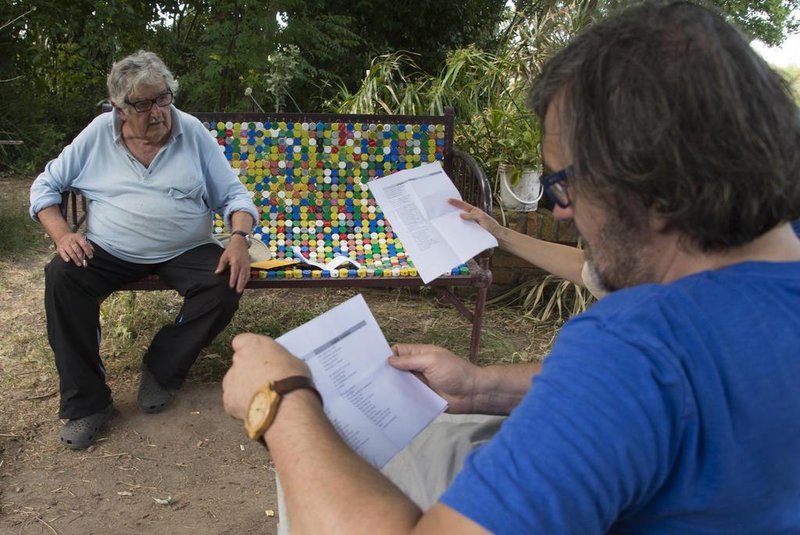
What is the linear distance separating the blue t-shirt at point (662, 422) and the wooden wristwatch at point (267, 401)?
1.03 ft

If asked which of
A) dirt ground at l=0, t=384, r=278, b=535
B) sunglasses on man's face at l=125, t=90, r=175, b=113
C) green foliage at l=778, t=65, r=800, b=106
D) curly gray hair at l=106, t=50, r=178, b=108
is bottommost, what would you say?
dirt ground at l=0, t=384, r=278, b=535

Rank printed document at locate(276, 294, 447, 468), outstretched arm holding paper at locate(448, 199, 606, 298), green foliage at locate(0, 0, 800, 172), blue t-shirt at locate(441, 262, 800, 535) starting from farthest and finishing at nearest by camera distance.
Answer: green foliage at locate(0, 0, 800, 172) → outstretched arm holding paper at locate(448, 199, 606, 298) → printed document at locate(276, 294, 447, 468) → blue t-shirt at locate(441, 262, 800, 535)

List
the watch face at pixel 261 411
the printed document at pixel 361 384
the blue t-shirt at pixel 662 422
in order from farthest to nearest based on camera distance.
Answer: the printed document at pixel 361 384 → the watch face at pixel 261 411 → the blue t-shirt at pixel 662 422

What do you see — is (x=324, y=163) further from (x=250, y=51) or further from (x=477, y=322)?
(x=250, y=51)

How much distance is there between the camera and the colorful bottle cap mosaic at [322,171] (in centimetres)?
352

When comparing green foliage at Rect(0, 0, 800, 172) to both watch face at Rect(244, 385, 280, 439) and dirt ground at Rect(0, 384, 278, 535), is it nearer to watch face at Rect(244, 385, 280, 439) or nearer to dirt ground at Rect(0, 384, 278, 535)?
dirt ground at Rect(0, 384, 278, 535)

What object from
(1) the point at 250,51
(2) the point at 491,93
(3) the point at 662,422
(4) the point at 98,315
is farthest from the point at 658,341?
(1) the point at 250,51

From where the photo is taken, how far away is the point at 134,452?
8.86 ft

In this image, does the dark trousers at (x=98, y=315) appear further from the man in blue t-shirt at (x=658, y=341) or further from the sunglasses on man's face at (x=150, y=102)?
the man in blue t-shirt at (x=658, y=341)

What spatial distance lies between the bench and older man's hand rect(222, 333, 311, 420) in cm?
225

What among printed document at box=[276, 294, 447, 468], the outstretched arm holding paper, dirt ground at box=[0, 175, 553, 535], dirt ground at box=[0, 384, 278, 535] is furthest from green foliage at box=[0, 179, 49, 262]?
printed document at box=[276, 294, 447, 468]

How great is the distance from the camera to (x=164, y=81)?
112 inches

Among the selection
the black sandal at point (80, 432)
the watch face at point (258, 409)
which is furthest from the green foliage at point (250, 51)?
the watch face at point (258, 409)

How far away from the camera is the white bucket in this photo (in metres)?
4.12
